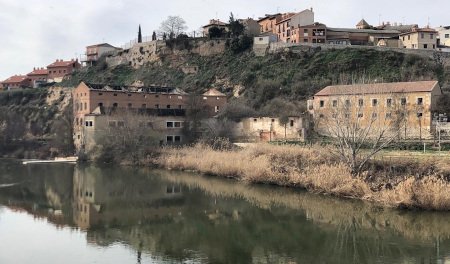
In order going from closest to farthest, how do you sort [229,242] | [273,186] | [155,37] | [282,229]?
1. [229,242]
2. [282,229]
3. [273,186]
4. [155,37]

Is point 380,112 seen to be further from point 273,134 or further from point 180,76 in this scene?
point 180,76

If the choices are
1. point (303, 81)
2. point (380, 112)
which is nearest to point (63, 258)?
point (380, 112)

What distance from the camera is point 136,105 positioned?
51906 mm

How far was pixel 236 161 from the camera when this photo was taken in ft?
109

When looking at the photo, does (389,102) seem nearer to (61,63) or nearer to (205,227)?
(205,227)

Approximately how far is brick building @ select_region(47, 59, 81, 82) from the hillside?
953 inches

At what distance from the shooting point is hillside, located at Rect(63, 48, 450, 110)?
54.7 m

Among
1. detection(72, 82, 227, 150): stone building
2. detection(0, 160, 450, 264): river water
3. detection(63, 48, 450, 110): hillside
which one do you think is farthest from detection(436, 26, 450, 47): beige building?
detection(0, 160, 450, 264): river water

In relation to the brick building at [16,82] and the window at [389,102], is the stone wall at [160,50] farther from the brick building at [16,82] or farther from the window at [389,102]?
the window at [389,102]

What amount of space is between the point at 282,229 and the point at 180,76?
173 ft

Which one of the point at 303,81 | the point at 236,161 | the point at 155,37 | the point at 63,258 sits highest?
the point at 155,37

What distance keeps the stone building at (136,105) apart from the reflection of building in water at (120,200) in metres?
12.8

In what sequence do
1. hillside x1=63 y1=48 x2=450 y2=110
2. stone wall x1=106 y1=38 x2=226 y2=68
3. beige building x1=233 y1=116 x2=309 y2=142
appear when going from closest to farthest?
beige building x1=233 y1=116 x2=309 y2=142 → hillside x1=63 y1=48 x2=450 y2=110 → stone wall x1=106 y1=38 x2=226 y2=68

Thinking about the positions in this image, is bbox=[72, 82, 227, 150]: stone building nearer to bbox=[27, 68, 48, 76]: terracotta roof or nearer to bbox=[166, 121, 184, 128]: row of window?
bbox=[166, 121, 184, 128]: row of window
